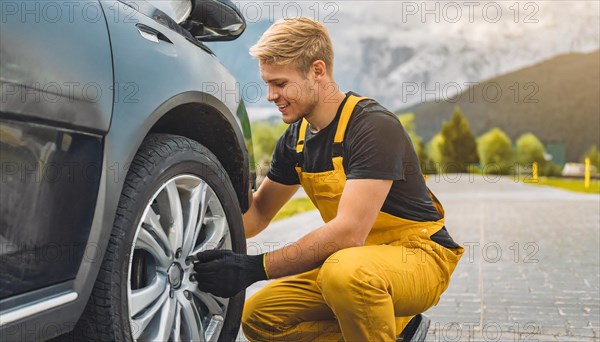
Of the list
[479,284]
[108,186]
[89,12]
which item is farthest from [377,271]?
[479,284]

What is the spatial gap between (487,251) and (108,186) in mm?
5387

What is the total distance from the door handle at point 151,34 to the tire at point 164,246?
0.29 m

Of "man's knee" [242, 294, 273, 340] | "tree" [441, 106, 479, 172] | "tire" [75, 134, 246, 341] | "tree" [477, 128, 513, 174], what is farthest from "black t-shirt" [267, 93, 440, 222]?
"tree" [477, 128, 513, 174]

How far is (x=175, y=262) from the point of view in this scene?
2.43 meters

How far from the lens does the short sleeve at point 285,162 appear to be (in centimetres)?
310

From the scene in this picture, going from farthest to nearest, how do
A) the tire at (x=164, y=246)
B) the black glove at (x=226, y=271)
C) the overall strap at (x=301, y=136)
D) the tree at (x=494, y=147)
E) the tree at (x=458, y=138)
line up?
1. the tree at (x=494, y=147)
2. the tree at (x=458, y=138)
3. the overall strap at (x=301, y=136)
4. the black glove at (x=226, y=271)
5. the tire at (x=164, y=246)

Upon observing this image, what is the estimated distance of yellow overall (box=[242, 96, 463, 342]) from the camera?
8.32 feet

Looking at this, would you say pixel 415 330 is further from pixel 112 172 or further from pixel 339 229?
pixel 112 172

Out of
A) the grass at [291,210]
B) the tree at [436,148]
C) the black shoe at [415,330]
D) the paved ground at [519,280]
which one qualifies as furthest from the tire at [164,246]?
the tree at [436,148]

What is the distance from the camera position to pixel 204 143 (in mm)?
2781

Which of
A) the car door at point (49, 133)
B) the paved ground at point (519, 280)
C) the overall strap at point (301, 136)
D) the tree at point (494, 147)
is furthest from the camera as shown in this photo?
the tree at point (494, 147)

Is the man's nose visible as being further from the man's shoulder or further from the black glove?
the black glove

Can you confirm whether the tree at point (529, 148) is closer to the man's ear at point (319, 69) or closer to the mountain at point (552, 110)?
the mountain at point (552, 110)

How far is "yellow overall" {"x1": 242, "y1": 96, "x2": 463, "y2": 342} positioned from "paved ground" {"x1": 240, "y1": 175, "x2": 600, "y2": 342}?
0.82m
